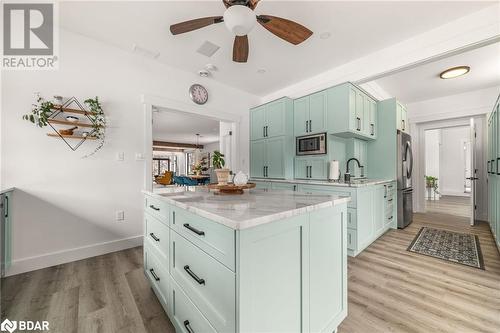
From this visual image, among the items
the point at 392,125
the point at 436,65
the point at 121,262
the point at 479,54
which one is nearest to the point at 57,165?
the point at 121,262

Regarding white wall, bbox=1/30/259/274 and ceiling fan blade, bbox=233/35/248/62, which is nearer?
ceiling fan blade, bbox=233/35/248/62

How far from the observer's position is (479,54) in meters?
2.96

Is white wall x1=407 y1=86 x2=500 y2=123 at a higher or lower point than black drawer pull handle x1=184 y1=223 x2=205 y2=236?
higher

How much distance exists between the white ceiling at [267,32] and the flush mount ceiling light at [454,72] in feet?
5.20

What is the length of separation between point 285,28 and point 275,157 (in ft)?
7.75

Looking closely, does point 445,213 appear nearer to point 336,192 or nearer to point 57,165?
point 336,192

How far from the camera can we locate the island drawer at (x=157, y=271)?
4.82ft

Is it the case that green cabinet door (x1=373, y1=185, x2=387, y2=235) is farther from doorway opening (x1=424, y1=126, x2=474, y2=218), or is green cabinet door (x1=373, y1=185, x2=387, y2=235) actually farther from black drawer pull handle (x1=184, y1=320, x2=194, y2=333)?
doorway opening (x1=424, y1=126, x2=474, y2=218)

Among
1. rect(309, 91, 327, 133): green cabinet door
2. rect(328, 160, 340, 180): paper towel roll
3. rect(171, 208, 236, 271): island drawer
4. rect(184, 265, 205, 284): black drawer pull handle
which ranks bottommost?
rect(184, 265, 205, 284): black drawer pull handle

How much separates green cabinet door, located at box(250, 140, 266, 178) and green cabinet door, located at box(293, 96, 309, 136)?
73cm

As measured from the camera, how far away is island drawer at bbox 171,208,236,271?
2.80ft

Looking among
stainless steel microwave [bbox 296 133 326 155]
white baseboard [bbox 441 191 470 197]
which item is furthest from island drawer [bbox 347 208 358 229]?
white baseboard [bbox 441 191 470 197]

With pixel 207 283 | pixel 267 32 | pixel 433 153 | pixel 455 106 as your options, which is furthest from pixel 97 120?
pixel 433 153

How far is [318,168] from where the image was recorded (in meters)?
3.49
